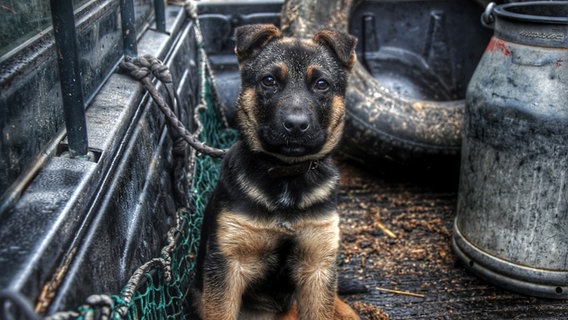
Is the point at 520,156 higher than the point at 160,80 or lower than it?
lower

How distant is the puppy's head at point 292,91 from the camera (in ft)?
10.0

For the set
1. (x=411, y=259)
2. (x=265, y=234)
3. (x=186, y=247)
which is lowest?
(x=411, y=259)

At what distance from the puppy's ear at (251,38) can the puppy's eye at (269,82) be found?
0.74ft

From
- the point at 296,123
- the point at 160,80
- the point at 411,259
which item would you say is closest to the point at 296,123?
the point at 296,123

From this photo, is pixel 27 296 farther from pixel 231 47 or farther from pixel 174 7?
pixel 231 47

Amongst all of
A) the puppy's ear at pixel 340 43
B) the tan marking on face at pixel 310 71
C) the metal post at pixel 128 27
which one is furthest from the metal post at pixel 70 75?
the puppy's ear at pixel 340 43

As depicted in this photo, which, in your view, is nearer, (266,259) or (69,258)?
(69,258)

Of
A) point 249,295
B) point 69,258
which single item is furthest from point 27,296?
point 249,295

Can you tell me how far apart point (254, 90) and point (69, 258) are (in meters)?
1.63

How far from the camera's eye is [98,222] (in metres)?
2.18

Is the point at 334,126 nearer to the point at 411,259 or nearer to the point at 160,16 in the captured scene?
the point at 411,259

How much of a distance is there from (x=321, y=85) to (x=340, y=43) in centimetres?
31

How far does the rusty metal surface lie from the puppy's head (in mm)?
1371

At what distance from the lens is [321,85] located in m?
3.27
